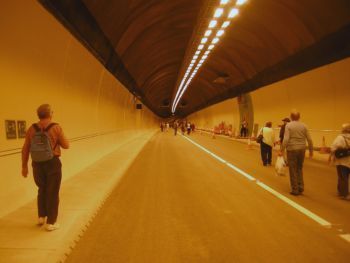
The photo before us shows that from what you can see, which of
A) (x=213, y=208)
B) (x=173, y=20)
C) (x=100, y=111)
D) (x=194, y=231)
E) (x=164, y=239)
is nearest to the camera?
(x=164, y=239)

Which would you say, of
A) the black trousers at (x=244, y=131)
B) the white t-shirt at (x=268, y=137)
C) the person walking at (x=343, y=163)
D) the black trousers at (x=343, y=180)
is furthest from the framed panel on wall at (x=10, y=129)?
the black trousers at (x=244, y=131)

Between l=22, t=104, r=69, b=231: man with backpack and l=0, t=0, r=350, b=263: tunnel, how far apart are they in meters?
0.19

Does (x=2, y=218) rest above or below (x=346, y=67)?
below

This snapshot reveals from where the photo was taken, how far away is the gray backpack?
5.06 meters

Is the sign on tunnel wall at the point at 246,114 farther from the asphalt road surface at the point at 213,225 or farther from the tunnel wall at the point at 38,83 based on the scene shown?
the asphalt road surface at the point at 213,225

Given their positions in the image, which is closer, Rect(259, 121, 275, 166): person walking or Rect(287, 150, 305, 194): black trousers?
Rect(287, 150, 305, 194): black trousers

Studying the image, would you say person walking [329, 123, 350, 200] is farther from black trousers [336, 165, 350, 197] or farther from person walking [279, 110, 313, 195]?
person walking [279, 110, 313, 195]

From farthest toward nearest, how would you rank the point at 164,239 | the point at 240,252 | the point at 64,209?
the point at 64,209 < the point at 164,239 < the point at 240,252

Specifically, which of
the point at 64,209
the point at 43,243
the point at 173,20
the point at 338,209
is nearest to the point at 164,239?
the point at 43,243

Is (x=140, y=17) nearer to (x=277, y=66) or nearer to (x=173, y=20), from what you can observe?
(x=173, y=20)

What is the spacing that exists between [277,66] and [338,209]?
14.8 metres

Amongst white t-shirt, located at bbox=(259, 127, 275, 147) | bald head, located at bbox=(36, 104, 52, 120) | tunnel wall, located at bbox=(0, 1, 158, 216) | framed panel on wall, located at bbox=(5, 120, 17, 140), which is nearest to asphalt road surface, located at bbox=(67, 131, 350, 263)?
tunnel wall, located at bbox=(0, 1, 158, 216)

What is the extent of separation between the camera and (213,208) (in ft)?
22.4

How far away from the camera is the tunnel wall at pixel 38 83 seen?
5895 millimetres
